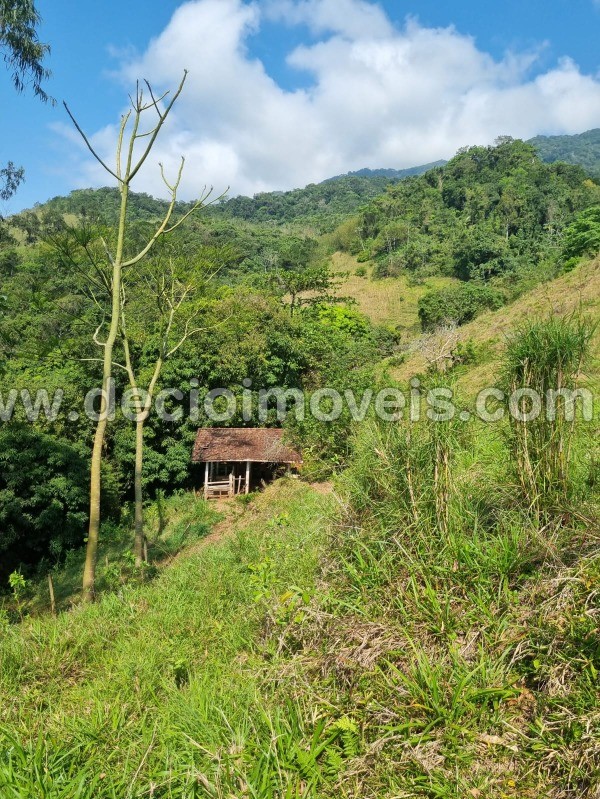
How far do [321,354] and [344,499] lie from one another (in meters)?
14.2

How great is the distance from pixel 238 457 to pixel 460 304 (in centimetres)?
1929

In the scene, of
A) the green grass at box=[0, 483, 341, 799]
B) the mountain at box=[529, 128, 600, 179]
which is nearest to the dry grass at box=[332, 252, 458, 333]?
the green grass at box=[0, 483, 341, 799]

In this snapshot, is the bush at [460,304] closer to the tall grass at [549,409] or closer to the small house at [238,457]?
the small house at [238,457]

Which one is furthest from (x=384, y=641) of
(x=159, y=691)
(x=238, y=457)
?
(x=238, y=457)

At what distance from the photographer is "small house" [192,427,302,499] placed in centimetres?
1472

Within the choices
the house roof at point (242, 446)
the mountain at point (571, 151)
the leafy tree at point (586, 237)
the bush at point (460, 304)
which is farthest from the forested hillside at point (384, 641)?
the mountain at point (571, 151)

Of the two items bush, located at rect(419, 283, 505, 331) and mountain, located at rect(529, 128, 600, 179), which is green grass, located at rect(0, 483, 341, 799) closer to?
bush, located at rect(419, 283, 505, 331)

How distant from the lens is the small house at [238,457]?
48.3ft

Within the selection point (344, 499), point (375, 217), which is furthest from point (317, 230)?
point (344, 499)

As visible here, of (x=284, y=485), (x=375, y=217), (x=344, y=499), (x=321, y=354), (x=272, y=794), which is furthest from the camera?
(x=375, y=217)

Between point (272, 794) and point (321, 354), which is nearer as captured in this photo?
point (272, 794)

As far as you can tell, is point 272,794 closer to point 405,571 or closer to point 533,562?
point 405,571

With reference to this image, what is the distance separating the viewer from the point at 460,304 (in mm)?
28359

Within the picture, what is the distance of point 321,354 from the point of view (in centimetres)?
1788
